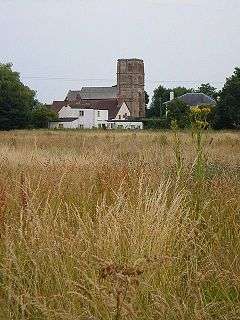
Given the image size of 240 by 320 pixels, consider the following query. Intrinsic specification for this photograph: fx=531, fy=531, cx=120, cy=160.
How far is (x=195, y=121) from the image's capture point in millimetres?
4430

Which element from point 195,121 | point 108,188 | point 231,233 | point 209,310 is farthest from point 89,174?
point 209,310

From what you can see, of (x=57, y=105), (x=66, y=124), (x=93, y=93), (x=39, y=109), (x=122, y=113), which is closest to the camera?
(x=39, y=109)

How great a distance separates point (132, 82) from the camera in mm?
105625

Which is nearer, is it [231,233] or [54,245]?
[54,245]

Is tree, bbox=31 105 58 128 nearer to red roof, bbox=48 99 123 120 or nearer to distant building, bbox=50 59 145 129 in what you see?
distant building, bbox=50 59 145 129

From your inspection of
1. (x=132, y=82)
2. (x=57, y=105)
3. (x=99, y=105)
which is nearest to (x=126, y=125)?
(x=99, y=105)

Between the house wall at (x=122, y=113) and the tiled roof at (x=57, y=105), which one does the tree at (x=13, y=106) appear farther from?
the house wall at (x=122, y=113)

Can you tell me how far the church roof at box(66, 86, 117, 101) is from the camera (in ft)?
350

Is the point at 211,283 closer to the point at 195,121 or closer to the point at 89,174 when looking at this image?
the point at 195,121

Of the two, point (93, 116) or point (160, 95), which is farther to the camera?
point (160, 95)

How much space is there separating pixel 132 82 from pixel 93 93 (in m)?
8.25

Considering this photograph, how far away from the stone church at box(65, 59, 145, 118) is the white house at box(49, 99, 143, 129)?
638 inches

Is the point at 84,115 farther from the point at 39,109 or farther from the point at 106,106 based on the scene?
the point at 39,109

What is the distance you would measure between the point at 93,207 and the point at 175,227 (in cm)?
126
